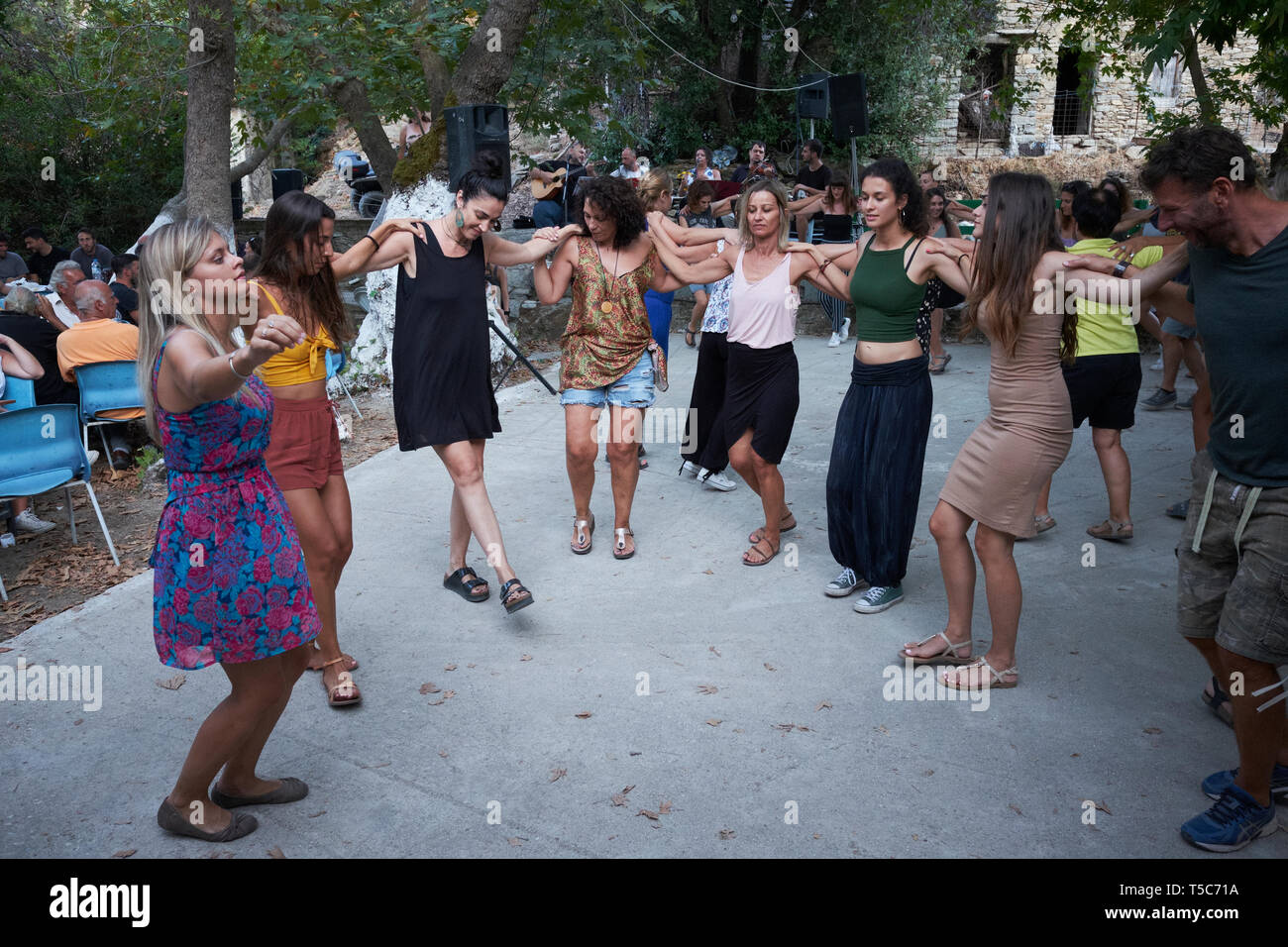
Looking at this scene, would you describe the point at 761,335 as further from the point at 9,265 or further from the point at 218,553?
the point at 9,265

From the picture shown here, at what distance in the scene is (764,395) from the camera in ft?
17.3

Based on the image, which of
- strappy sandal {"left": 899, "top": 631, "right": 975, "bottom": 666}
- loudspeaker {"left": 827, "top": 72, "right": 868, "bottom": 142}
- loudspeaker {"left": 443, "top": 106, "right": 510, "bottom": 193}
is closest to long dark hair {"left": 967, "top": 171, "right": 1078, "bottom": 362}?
strappy sandal {"left": 899, "top": 631, "right": 975, "bottom": 666}

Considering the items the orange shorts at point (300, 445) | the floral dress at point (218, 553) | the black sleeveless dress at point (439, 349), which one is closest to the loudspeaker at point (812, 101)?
the black sleeveless dress at point (439, 349)

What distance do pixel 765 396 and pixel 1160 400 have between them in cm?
445

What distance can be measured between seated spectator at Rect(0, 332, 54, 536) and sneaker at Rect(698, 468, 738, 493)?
396cm

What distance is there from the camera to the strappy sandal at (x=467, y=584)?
487 cm

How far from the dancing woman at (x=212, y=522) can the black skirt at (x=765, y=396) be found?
9.10 feet

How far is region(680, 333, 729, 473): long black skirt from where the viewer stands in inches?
247

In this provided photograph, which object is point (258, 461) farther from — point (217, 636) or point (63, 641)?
point (63, 641)

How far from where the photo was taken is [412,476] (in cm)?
684

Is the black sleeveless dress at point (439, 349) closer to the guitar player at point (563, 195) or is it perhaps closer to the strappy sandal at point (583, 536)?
the strappy sandal at point (583, 536)

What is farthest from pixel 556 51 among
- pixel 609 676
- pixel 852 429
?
pixel 609 676

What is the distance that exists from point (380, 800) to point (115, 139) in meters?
19.5

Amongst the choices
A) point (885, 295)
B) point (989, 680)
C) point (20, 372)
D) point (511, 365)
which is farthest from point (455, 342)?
point (511, 365)
